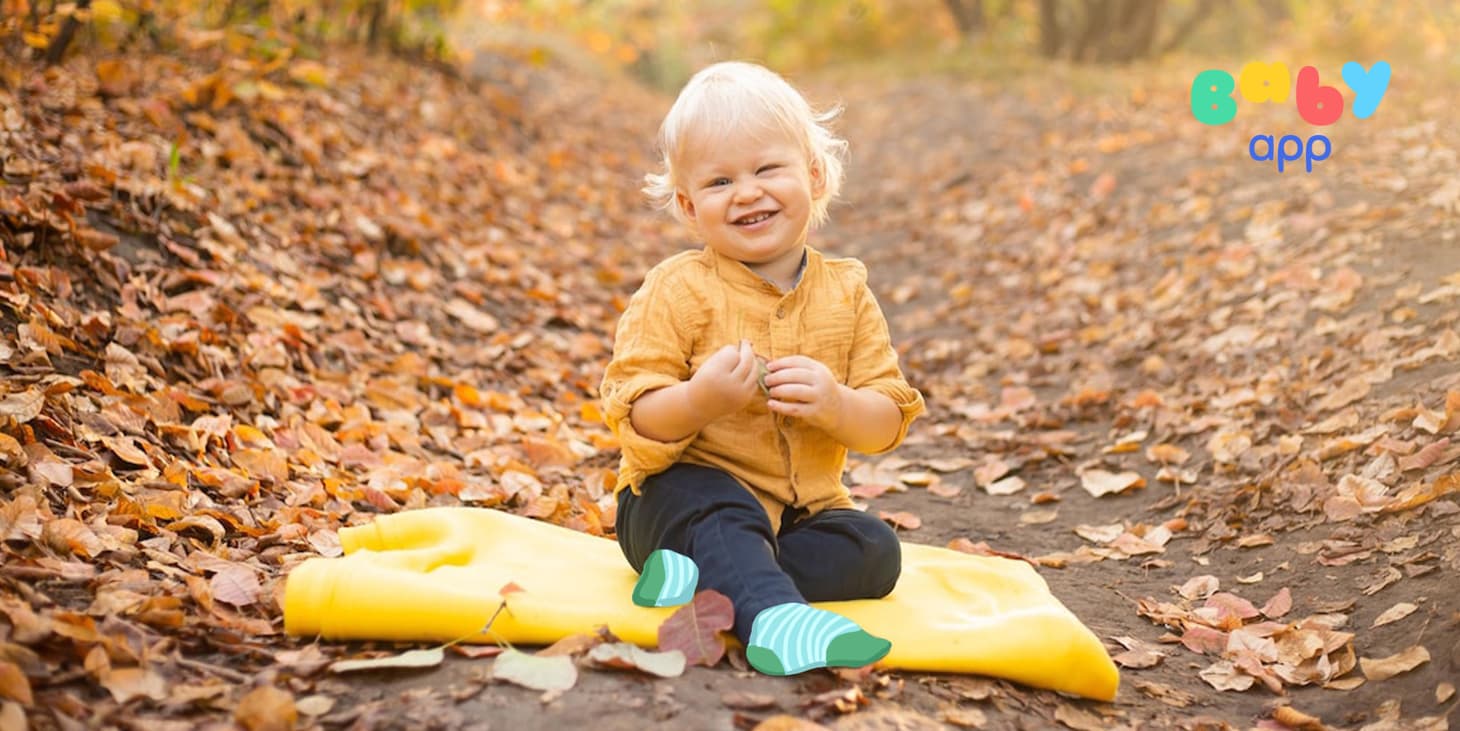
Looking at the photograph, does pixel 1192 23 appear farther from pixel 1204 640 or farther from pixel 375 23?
pixel 1204 640

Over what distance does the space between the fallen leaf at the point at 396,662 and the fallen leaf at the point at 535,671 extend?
11 cm

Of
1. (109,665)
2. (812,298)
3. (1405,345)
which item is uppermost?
(1405,345)

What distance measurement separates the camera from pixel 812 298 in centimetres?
257

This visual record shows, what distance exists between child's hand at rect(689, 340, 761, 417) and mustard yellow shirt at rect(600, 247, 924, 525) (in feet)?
0.65

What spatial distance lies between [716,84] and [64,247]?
7.42ft

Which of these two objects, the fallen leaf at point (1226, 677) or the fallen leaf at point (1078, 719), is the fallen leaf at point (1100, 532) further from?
the fallen leaf at point (1078, 719)

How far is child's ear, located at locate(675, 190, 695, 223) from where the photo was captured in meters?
2.55

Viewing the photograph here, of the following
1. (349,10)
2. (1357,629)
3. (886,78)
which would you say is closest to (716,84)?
(1357,629)

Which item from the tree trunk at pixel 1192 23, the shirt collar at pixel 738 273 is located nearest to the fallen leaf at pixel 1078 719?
the shirt collar at pixel 738 273

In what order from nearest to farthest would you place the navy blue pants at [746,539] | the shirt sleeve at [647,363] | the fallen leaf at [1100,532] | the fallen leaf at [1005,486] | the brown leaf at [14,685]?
the brown leaf at [14,685], the navy blue pants at [746,539], the shirt sleeve at [647,363], the fallen leaf at [1100,532], the fallen leaf at [1005,486]

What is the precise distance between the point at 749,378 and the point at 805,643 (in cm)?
52

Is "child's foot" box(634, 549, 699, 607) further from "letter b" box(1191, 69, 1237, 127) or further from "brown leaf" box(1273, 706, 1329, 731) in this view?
"letter b" box(1191, 69, 1237, 127)

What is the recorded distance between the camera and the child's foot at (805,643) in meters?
2.05

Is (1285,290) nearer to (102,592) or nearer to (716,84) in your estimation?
(716,84)
